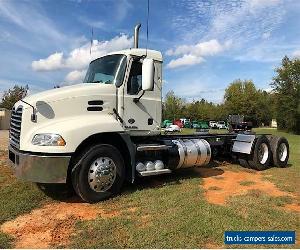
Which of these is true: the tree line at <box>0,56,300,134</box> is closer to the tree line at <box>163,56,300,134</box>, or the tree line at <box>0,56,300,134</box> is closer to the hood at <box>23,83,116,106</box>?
the tree line at <box>163,56,300,134</box>

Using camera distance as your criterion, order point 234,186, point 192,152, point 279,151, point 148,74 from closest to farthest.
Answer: point 148,74 → point 234,186 → point 192,152 → point 279,151

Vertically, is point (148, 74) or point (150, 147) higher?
point (148, 74)

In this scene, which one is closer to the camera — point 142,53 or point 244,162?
point 142,53

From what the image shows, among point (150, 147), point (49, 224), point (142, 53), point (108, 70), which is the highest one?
point (142, 53)

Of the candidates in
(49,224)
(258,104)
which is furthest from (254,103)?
(49,224)

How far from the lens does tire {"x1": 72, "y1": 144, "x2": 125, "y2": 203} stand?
743 centimetres

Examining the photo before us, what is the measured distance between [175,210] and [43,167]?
2.53 m

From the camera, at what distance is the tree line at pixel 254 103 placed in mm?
55562

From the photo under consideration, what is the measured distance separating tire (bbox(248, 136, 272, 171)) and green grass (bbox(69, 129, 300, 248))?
121 inches

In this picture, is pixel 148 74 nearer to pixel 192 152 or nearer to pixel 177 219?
pixel 192 152

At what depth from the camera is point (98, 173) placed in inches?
302

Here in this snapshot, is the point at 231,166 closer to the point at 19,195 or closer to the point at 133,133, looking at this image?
the point at 133,133

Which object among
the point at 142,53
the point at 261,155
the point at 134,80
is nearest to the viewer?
the point at 134,80

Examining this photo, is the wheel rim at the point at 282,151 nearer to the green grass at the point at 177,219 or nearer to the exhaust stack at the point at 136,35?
the green grass at the point at 177,219
